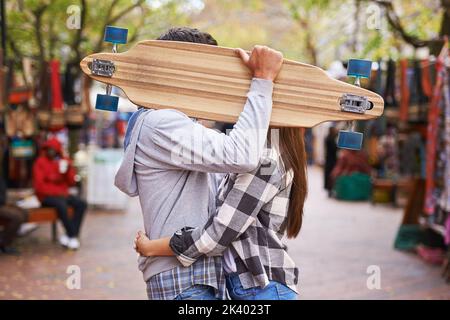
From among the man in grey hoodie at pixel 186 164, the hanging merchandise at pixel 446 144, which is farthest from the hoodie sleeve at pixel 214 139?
the hanging merchandise at pixel 446 144

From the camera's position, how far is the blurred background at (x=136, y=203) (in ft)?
26.6

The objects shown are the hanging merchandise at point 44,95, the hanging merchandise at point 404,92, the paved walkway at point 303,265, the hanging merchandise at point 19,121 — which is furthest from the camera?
the hanging merchandise at point 44,95

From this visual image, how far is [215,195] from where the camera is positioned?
2.72 metres

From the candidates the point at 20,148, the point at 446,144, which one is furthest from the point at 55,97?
the point at 446,144

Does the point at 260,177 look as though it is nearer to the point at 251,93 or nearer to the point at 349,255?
the point at 251,93

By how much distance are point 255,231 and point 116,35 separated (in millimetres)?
878

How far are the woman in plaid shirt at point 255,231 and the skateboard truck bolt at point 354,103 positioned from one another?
0.18 meters

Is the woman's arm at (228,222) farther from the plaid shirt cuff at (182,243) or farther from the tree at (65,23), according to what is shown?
the tree at (65,23)

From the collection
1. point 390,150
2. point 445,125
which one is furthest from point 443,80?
point 390,150

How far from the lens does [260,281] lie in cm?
258

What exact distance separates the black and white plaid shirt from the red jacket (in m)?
8.19

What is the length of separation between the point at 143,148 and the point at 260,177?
0.42 m
